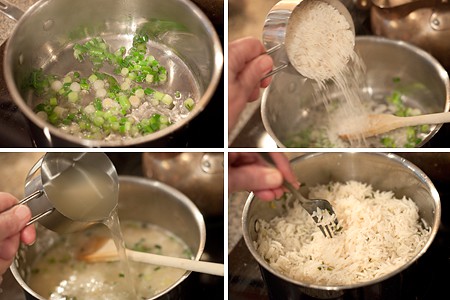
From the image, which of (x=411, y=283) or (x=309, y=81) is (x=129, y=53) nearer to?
(x=309, y=81)

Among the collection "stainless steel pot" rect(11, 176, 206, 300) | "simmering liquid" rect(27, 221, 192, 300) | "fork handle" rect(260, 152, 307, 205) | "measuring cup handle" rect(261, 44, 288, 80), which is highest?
"measuring cup handle" rect(261, 44, 288, 80)

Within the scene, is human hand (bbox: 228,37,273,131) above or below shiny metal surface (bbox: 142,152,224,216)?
above

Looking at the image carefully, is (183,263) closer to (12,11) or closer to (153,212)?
(153,212)

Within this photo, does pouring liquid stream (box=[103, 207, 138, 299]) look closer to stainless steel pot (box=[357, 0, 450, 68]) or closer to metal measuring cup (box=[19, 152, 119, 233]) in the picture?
metal measuring cup (box=[19, 152, 119, 233])

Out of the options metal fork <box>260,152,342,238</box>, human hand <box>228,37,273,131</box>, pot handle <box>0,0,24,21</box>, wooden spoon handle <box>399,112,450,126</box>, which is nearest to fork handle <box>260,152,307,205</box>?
metal fork <box>260,152,342,238</box>

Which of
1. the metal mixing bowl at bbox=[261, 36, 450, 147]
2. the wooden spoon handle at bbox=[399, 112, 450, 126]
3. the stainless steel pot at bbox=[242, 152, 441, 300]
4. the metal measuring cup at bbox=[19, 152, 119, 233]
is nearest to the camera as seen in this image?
the stainless steel pot at bbox=[242, 152, 441, 300]

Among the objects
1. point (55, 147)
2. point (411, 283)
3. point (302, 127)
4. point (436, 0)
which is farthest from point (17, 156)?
point (436, 0)

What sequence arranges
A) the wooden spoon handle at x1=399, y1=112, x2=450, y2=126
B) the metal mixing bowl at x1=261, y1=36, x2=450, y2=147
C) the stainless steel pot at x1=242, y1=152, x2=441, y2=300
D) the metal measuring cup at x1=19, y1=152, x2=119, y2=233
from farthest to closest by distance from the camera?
the metal mixing bowl at x1=261, y1=36, x2=450, y2=147, the wooden spoon handle at x1=399, y1=112, x2=450, y2=126, the metal measuring cup at x1=19, y1=152, x2=119, y2=233, the stainless steel pot at x1=242, y1=152, x2=441, y2=300
